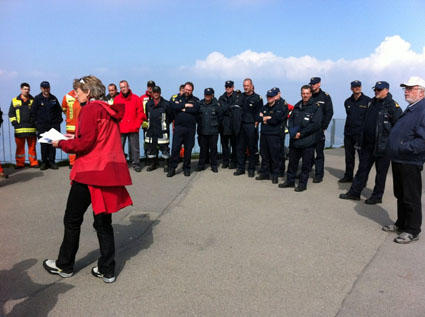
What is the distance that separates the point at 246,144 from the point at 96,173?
19.9ft

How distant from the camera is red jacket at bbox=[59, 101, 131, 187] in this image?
3.42 metres

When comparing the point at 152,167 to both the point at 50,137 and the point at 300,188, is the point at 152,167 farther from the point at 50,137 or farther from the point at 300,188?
the point at 50,137

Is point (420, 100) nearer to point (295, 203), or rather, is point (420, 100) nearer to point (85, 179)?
point (295, 203)

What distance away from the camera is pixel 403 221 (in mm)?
5043

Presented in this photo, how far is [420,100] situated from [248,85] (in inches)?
181

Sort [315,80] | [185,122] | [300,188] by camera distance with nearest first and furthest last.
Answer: [300,188] < [315,80] < [185,122]

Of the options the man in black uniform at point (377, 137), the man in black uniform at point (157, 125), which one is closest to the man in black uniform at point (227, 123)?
the man in black uniform at point (157, 125)

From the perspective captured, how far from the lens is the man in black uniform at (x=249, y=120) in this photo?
8844mm

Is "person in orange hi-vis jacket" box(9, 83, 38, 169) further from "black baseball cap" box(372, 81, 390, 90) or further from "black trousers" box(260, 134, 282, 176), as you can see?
"black baseball cap" box(372, 81, 390, 90)

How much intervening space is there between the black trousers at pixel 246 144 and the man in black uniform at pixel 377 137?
8.59ft

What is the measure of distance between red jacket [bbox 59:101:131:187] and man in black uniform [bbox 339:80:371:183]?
223 inches

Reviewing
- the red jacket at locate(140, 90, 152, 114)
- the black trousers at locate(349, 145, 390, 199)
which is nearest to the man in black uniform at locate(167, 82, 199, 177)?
the red jacket at locate(140, 90, 152, 114)

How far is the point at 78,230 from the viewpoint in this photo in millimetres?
3715

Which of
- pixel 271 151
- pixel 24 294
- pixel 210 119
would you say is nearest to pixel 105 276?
pixel 24 294
